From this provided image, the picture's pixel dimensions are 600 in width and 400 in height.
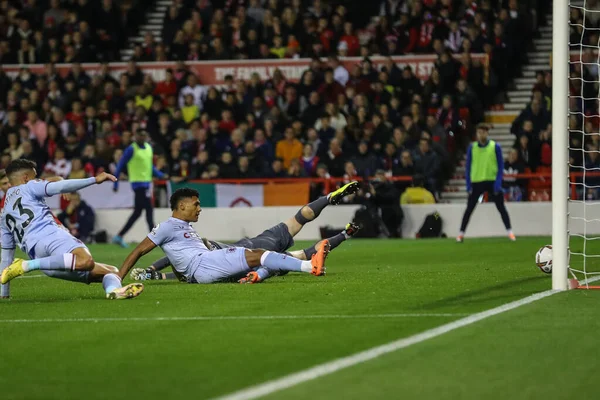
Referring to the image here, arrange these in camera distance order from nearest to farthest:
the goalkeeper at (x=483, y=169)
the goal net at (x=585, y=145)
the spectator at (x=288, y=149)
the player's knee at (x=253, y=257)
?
the player's knee at (x=253, y=257) < the goalkeeper at (x=483, y=169) < the goal net at (x=585, y=145) < the spectator at (x=288, y=149)

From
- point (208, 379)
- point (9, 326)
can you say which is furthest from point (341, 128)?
point (208, 379)

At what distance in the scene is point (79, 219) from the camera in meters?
24.4

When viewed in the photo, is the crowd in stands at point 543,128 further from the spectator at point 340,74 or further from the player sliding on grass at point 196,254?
the player sliding on grass at point 196,254

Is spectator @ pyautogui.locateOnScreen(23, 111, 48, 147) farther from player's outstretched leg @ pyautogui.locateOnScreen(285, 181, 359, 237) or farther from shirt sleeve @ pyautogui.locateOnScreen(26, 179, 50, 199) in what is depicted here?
shirt sleeve @ pyautogui.locateOnScreen(26, 179, 50, 199)

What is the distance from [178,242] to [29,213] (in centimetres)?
179

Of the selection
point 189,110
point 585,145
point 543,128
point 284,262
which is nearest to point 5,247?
point 284,262

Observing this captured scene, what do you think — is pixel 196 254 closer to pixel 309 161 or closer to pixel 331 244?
pixel 331 244

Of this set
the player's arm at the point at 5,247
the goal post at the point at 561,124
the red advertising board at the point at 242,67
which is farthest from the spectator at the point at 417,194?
the player's arm at the point at 5,247

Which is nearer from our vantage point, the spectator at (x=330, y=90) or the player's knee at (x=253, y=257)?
the player's knee at (x=253, y=257)

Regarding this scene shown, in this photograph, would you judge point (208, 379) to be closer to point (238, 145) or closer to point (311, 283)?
point (311, 283)

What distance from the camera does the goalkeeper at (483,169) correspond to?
2091cm

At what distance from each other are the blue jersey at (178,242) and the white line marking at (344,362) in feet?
12.6

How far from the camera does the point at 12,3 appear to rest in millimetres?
31094

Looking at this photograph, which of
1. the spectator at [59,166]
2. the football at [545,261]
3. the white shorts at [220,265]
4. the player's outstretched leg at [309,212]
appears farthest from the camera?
the spectator at [59,166]
